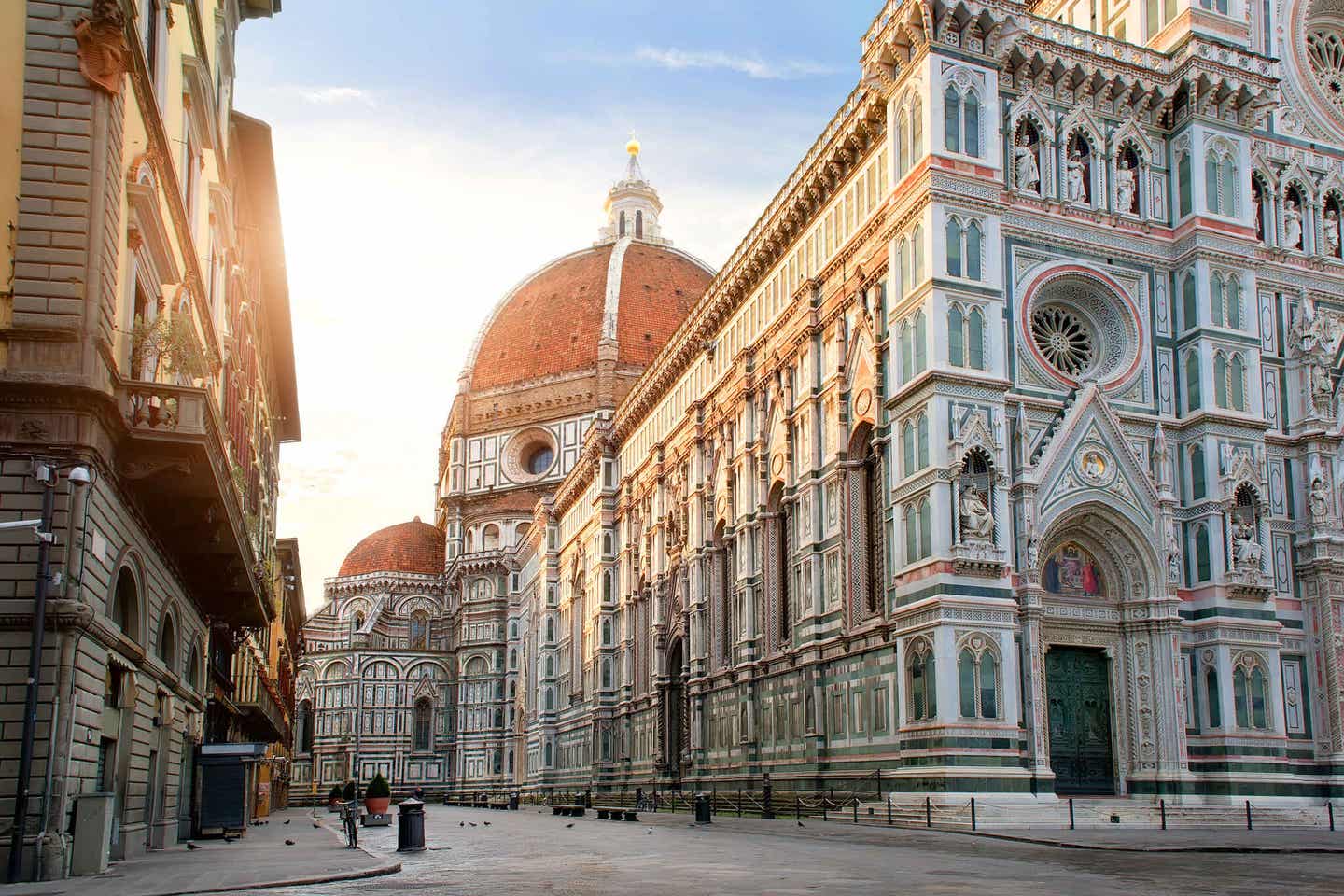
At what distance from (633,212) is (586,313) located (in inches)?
710

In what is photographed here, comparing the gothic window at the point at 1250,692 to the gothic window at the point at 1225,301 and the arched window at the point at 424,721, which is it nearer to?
the gothic window at the point at 1225,301

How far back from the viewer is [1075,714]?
3669cm

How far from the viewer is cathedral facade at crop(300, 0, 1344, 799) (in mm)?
35469

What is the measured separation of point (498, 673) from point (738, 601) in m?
60.9

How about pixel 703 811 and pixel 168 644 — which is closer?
pixel 168 644

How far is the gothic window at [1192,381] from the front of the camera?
38.6 m

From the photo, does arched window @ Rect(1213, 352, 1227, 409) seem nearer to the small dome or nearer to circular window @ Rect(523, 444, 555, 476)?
circular window @ Rect(523, 444, 555, 476)

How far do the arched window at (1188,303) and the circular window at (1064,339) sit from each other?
2667 millimetres

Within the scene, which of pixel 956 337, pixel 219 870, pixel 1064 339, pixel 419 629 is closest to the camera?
pixel 219 870

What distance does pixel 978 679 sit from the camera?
34031 mm

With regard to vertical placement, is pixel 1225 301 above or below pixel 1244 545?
above

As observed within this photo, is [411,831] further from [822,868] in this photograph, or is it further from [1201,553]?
[1201,553]

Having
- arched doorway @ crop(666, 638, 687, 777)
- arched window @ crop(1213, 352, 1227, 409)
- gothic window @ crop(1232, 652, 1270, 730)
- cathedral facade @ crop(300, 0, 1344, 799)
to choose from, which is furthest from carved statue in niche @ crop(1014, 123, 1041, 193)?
arched doorway @ crop(666, 638, 687, 777)

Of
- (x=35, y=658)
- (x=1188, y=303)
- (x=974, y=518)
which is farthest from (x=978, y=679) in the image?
(x=35, y=658)
